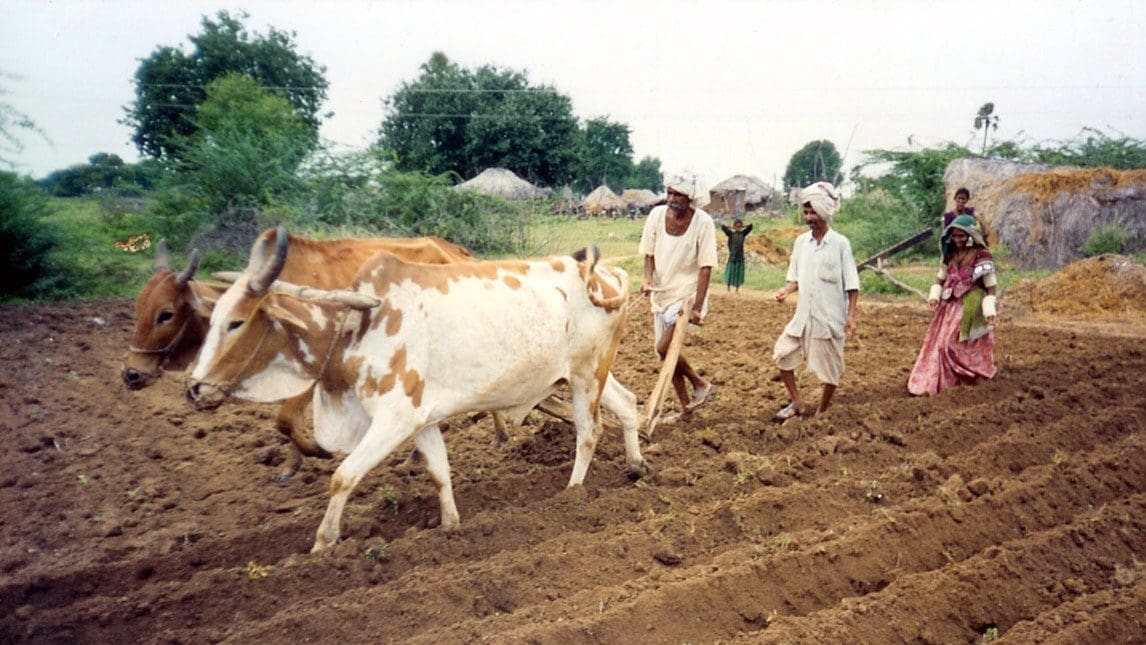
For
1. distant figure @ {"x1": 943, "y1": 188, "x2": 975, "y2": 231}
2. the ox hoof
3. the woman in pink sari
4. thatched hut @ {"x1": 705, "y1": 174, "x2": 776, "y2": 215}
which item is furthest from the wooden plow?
thatched hut @ {"x1": 705, "y1": 174, "x2": 776, "y2": 215}

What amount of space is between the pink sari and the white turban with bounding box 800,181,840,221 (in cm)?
166

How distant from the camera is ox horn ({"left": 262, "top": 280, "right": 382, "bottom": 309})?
4.17m

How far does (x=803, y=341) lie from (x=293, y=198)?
12270 millimetres

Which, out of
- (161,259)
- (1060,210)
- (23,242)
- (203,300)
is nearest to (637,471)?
(203,300)

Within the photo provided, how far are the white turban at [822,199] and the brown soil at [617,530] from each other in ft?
5.38

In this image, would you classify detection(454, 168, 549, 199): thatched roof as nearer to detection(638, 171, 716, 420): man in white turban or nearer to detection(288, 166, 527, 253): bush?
detection(288, 166, 527, 253): bush

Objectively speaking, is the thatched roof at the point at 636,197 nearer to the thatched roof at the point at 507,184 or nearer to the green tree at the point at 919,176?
the thatched roof at the point at 507,184

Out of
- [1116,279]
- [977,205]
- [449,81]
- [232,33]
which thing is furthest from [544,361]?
[232,33]

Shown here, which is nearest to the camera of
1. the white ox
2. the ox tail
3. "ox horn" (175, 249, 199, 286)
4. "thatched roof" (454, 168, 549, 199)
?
the white ox

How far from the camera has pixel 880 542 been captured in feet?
14.0

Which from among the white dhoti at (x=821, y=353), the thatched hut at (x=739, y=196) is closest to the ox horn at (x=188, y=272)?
the white dhoti at (x=821, y=353)

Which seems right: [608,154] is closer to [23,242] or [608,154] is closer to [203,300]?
[23,242]

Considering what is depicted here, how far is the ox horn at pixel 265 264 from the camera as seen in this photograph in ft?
13.2

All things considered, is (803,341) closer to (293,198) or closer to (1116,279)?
(1116,279)
